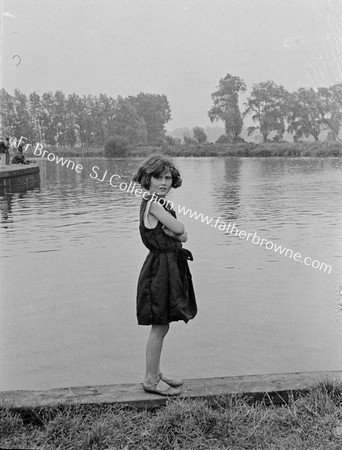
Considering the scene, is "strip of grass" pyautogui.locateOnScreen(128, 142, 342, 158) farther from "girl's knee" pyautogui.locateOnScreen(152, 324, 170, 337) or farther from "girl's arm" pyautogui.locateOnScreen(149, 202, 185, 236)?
"girl's knee" pyautogui.locateOnScreen(152, 324, 170, 337)

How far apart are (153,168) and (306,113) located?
20.7ft

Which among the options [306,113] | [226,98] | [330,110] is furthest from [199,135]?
[330,110]

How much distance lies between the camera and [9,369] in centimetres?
310

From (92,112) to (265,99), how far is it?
2.34 meters

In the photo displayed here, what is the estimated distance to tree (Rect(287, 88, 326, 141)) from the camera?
27.4ft

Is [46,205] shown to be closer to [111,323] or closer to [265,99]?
[265,99]

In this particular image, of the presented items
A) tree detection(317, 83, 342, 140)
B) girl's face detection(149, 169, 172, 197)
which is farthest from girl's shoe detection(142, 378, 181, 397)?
tree detection(317, 83, 342, 140)

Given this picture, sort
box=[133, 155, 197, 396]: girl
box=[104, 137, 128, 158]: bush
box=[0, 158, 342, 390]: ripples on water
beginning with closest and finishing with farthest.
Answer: box=[133, 155, 197, 396]: girl
box=[0, 158, 342, 390]: ripples on water
box=[104, 137, 128, 158]: bush

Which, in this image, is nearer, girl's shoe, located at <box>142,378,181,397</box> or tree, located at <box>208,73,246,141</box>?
girl's shoe, located at <box>142,378,181,397</box>

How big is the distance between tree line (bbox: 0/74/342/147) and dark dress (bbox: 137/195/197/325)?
13.4 feet

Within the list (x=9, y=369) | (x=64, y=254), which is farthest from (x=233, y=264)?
(x=9, y=369)

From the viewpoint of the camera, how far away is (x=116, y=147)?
699cm

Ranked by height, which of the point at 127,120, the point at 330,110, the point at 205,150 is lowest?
the point at 205,150

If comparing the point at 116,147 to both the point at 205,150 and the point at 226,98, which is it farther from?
the point at 205,150
